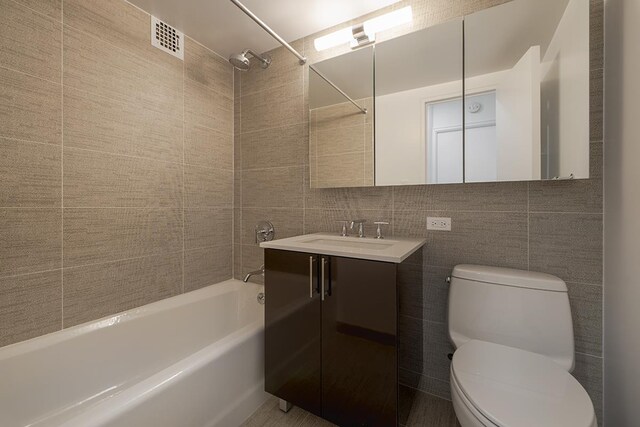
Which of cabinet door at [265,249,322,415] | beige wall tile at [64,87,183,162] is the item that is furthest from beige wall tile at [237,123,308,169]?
cabinet door at [265,249,322,415]

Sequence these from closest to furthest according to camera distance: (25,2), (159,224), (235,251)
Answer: (25,2)
(159,224)
(235,251)

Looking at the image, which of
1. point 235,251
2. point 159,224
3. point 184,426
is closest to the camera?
point 184,426

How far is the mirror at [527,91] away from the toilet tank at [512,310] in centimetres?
47

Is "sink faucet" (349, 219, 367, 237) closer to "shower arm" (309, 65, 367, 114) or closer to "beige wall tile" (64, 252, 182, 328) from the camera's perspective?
"shower arm" (309, 65, 367, 114)

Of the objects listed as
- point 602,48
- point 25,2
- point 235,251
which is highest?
point 25,2

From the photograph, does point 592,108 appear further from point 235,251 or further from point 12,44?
point 12,44

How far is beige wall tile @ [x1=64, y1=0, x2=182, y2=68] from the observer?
142 centimetres

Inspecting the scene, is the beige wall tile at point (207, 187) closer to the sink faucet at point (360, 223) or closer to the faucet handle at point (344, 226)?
the faucet handle at point (344, 226)

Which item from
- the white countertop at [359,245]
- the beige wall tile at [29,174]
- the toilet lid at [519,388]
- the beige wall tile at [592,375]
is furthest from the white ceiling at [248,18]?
the beige wall tile at [592,375]

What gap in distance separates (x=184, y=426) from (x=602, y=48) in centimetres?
243

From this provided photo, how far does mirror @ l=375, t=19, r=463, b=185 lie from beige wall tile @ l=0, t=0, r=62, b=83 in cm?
168

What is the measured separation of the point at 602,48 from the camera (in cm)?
120

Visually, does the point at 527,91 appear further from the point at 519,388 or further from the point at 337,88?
the point at 519,388

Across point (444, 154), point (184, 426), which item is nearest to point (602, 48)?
point (444, 154)
